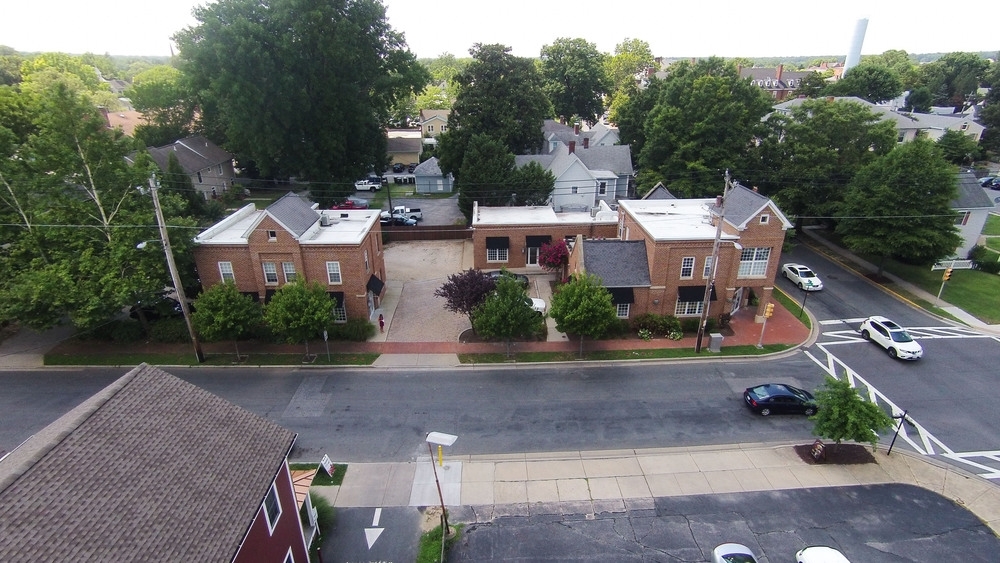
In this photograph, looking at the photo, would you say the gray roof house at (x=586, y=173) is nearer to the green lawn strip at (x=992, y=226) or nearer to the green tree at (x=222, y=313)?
the green tree at (x=222, y=313)

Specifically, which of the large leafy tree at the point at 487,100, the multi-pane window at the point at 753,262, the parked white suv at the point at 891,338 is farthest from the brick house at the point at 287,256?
the parked white suv at the point at 891,338

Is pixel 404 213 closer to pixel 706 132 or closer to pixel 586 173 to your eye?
pixel 586 173

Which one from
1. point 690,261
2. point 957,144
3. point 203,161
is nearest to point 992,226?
point 957,144

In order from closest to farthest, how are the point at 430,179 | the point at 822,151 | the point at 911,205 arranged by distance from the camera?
the point at 911,205, the point at 822,151, the point at 430,179

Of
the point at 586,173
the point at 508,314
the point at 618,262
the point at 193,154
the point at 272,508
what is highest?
the point at 193,154

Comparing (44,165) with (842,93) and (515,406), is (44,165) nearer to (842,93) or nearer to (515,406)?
(515,406)

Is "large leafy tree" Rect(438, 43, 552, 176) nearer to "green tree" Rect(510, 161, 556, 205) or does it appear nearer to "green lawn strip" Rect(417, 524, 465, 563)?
"green tree" Rect(510, 161, 556, 205)

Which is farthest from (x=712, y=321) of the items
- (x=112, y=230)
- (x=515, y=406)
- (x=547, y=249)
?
(x=112, y=230)

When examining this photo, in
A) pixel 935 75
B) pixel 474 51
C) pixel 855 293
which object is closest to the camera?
pixel 855 293
